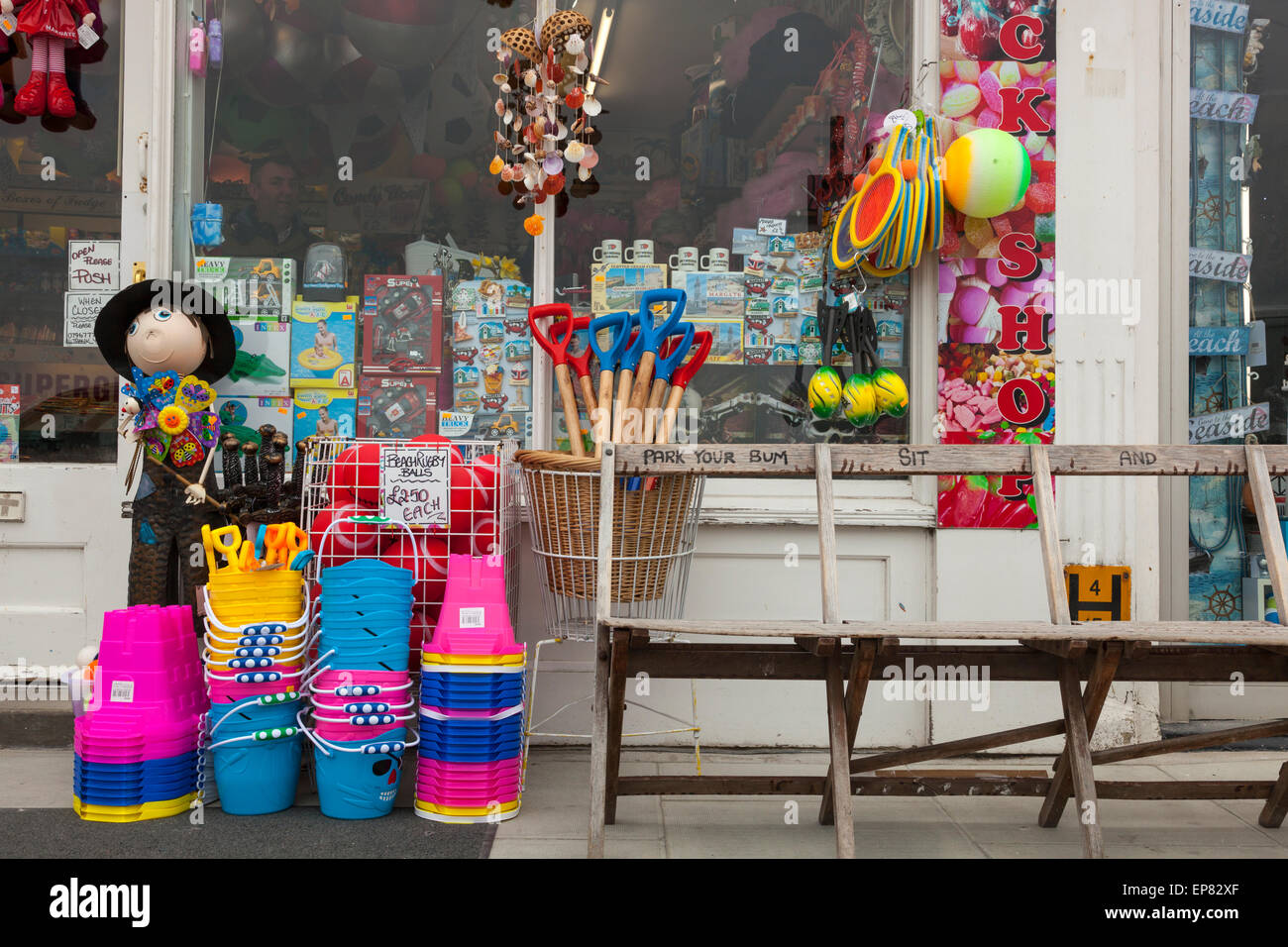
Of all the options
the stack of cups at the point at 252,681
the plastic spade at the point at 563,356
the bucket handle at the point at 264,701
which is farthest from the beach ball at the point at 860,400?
the bucket handle at the point at 264,701

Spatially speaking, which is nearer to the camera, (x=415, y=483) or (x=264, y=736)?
(x=264, y=736)

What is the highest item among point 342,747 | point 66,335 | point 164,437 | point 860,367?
point 66,335

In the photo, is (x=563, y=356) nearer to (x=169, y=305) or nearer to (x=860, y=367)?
(x=860, y=367)

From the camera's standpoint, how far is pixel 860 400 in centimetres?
416

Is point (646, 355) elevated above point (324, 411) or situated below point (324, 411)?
above

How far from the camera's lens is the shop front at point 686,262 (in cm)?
408

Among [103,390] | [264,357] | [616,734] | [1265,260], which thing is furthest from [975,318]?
[103,390]

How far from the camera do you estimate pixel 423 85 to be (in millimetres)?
4301

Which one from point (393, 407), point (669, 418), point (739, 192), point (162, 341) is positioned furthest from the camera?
point (739, 192)

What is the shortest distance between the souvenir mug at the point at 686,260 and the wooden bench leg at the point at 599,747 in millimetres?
1985

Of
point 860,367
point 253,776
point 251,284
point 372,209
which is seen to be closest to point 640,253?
point 860,367

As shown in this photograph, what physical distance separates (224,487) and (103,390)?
32.2 inches

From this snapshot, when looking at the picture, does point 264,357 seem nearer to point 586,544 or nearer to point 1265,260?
point 586,544

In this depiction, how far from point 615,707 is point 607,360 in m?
1.29
